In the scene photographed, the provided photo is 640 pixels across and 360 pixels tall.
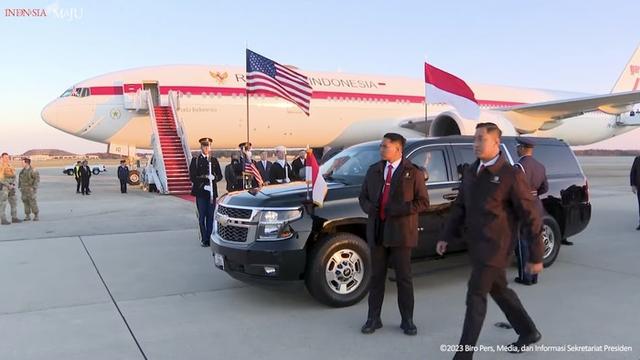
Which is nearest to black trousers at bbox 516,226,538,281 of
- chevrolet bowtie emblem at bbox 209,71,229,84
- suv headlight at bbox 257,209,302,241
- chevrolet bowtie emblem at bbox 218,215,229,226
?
suv headlight at bbox 257,209,302,241

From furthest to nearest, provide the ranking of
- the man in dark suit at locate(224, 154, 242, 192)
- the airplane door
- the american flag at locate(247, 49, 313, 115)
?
the airplane door
the man in dark suit at locate(224, 154, 242, 192)
the american flag at locate(247, 49, 313, 115)

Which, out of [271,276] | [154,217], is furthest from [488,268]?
[154,217]

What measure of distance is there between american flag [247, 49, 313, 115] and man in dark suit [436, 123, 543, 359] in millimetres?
6521

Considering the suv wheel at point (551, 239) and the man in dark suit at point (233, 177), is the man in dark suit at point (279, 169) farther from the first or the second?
the suv wheel at point (551, 239)

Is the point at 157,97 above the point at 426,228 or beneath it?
above

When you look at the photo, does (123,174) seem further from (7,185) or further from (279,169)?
(279,169)

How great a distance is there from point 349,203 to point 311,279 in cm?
91

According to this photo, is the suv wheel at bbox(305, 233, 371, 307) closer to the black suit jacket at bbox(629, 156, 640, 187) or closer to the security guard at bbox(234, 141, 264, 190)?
the security guard at bbox(234, 141, 264, 190)

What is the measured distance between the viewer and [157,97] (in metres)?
19.4

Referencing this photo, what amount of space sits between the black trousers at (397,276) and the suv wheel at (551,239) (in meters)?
3.12

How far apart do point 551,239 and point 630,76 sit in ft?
95.9

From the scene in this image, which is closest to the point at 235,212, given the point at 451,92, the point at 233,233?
the point at 233,233

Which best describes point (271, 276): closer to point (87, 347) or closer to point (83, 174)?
point (87, 347)

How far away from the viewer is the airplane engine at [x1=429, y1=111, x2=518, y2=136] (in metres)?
15.2
